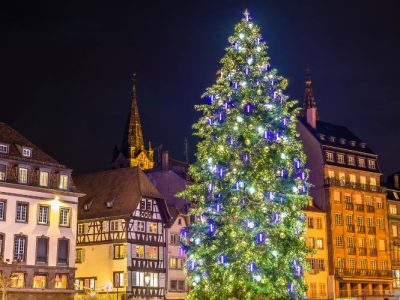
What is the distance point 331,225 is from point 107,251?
110ft

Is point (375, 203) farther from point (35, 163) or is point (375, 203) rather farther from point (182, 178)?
point (35, 163)

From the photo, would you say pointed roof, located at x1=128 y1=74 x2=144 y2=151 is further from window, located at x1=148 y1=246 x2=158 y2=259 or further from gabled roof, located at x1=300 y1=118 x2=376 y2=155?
window, located at x1=148 y1=246 x2=158 y2=259

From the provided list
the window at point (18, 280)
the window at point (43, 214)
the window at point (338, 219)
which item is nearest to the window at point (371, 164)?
the window at point (338, 219)

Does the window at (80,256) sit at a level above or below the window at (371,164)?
below

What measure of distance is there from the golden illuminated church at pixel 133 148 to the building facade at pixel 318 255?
5909 centimetres

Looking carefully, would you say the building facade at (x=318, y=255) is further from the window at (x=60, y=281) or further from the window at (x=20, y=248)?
the window at (x=20, y=248)

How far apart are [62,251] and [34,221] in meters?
3.89

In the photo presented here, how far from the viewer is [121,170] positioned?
248 ft

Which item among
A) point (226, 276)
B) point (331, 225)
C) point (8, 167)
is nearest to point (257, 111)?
point (226, 276)

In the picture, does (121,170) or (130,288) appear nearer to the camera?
(130,288)

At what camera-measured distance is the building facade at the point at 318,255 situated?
8781 cm

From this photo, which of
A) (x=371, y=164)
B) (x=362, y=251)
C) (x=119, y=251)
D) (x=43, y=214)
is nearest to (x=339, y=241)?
(x=362, y=251)

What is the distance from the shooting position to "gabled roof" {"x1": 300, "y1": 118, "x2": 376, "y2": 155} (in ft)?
310

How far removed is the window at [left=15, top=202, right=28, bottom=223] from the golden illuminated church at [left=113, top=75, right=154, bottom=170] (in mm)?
83229
